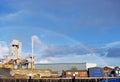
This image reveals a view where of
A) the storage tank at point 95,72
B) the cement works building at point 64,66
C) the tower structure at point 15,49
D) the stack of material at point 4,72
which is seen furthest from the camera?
the cement works building at point 64,66

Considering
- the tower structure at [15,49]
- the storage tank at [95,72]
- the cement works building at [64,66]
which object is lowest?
the storage tank at [95,72]

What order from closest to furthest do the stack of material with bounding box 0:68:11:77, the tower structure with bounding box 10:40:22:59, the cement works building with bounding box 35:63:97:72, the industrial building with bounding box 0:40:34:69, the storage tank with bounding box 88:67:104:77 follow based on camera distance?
→ the stack of material with bounding box 0:68:11:77 < the storage tank with bounding box 88:67:104:77 < the industrial building with bounding box 0:40:34:69 < the tower structure with bounding box 10:40:22:59 < the cement works building with bounding box 35:63:97:72

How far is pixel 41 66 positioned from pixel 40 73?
3835cm

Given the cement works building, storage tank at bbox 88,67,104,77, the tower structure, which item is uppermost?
the tower structure

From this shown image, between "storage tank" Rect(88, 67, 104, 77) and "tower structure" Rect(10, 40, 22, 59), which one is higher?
"tower structure" Rect(10, 40, 22, 59)

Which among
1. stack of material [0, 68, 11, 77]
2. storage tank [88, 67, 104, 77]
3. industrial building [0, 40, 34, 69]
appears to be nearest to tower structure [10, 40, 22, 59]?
industrial building [0, 40, 34, 69]

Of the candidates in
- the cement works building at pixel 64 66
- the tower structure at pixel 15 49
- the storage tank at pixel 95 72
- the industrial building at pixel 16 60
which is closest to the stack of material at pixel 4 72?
the industrial building at pixel 16 60

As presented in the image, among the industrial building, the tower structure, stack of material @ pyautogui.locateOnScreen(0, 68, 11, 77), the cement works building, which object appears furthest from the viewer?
the cement works building

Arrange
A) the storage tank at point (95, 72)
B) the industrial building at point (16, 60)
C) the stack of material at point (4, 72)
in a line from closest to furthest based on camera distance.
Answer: the stack of material at point (4, 72), the storage tank at point (95, 72), the industrial building at point (16, 60)

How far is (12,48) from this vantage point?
102m

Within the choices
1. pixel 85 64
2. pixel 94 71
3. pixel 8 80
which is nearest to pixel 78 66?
pixel 85 64

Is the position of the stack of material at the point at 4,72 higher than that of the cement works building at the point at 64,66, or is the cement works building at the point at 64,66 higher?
the cement works building at the point at 64,66

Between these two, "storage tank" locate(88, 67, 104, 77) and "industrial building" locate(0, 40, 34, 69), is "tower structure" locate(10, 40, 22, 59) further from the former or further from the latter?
"storage tank" locate(88, 67, 104, 77)

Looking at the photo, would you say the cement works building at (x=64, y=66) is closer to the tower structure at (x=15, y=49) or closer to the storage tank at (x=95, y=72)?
the tower structure at (x=15, y=49)
